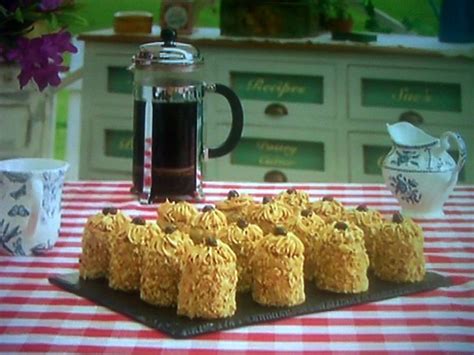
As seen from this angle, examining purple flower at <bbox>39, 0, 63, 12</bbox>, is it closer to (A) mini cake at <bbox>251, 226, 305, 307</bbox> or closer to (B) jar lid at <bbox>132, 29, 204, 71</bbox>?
(B) jar lid at <bbox>132, 29, 204, 71</bbox>

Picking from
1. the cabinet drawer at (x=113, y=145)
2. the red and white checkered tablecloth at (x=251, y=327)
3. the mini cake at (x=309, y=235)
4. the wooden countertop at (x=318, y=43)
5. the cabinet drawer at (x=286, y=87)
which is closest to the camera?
the red and white checkered tablecloth at (x=251, y=327)

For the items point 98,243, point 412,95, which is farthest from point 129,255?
point 412,95

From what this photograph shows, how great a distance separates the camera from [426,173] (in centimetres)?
74

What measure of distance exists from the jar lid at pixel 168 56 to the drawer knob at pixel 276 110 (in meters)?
0.31

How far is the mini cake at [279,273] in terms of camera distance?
527 mm

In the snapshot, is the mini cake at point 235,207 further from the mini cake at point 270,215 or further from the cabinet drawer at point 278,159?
the cabinet drawer at point 278,159

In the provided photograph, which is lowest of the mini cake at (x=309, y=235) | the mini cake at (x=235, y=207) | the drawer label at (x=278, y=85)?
the mini cake at (x=309, y=235)

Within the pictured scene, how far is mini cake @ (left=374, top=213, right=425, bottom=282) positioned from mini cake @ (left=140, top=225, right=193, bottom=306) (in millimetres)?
132

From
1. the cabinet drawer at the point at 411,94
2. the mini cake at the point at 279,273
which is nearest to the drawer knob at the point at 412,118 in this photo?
the cabinet drawer at the point at 411,94

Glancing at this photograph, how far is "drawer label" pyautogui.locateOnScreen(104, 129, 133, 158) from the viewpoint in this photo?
2.82 feet

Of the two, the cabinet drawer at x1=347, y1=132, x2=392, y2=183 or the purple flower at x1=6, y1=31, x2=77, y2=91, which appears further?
the cabinet drawer at x1=347, y1=132, x2=392, y2=183

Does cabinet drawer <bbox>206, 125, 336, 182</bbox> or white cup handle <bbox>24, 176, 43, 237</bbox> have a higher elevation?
cabinet drawer <bbox>206, 125, 336, 182</bbox>

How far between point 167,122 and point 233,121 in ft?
0.23

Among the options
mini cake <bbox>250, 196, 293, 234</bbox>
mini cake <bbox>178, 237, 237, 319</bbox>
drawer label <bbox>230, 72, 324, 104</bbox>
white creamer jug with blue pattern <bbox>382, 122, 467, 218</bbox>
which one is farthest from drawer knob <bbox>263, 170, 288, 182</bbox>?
mini cake <bbox>178, 237, 237, 319</bbox>
